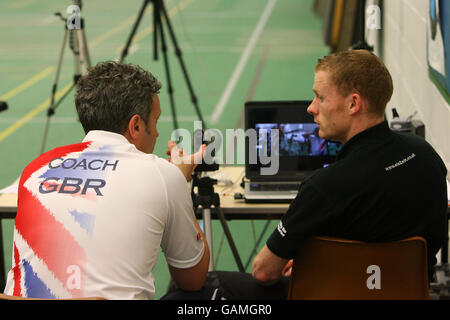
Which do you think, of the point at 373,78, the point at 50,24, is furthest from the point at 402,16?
the point at 50,24

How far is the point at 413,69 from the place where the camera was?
4.64 m

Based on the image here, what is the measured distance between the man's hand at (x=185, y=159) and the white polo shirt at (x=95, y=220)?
61 centimetres

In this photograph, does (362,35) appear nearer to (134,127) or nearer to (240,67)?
(134,127)

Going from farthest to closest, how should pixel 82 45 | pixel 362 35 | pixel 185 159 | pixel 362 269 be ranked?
pixel 82 45 < pixel 362 35 < pixel 185 159 < pixel 362 269

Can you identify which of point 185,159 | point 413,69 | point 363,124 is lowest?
point 413,69

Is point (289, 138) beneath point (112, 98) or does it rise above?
beneath

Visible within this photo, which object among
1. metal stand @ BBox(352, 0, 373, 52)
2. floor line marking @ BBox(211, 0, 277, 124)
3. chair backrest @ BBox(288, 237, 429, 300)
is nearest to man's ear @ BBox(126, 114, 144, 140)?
chair backrest @ BBox(288, 237, 429, 300)

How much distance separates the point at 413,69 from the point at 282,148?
208 centimetres

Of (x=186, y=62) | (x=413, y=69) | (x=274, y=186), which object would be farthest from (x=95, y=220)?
(x=186, y=62)

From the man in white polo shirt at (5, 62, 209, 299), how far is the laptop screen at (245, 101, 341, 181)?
0.98 meters

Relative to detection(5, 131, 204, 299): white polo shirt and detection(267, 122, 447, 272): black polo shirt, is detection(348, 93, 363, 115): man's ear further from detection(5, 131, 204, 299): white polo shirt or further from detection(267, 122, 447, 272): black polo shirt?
detection(5, 131, 204, 299): white polo shirt

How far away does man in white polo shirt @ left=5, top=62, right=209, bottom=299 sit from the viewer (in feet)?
5.82

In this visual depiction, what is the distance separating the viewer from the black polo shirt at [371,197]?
1.87 m
